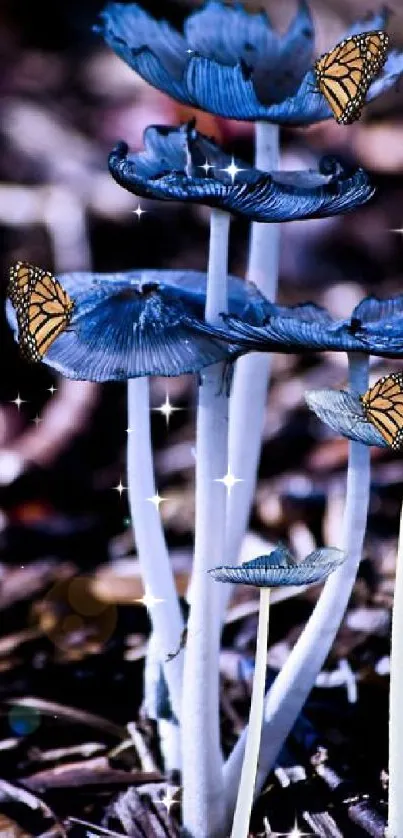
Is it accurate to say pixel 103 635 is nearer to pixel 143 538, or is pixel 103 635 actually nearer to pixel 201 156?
pixel 143 538

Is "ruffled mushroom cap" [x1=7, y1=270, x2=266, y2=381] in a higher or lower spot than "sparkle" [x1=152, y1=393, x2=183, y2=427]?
higher

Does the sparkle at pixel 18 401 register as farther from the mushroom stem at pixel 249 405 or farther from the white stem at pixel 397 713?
the white stem at pixel 397 713

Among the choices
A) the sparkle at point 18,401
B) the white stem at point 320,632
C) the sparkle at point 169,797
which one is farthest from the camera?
the sparkle at point 18,401

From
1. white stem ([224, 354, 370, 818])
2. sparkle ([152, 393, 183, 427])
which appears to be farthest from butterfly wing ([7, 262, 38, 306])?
sparkle ([152, 393, 183, 427])

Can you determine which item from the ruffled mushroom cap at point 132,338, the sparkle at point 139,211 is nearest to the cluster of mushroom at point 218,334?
the ruffled mushroom cap at point 132,338

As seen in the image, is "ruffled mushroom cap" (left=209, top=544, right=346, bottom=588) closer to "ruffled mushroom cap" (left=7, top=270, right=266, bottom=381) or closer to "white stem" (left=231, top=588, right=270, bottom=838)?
"white stem" (left=231, top=588, right=270, bottom=838)

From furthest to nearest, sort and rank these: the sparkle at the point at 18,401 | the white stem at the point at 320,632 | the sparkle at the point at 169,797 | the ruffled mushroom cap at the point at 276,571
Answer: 1. the sparkle at the point at 18,401
2. the sparkle at the point at 169,797
3. the white stem at the point at 320,632
4. the ruffled mushroom cap at the point at 276,571
